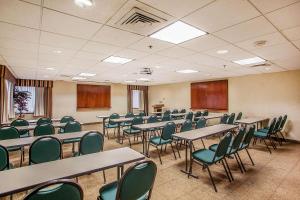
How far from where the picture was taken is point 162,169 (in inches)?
147

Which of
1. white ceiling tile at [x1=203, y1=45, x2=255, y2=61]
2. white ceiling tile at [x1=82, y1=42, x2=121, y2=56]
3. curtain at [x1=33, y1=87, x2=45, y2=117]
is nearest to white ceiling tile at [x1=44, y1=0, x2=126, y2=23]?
white ceiling tile at [x1=82, y1=42, x2=121, y2=56]

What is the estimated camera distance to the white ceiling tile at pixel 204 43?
3006 mm

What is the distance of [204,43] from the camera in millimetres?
3273

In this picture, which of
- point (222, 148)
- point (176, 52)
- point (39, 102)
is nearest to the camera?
point (222, 148)

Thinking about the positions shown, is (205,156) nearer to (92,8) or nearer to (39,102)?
(92,8)

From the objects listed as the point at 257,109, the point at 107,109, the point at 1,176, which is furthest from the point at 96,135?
the point at 107,109

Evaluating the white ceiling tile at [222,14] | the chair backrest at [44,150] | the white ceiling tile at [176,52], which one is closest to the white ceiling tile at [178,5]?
the white ceiling tile at [222,14]

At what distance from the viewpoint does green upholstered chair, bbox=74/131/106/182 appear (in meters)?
2.98

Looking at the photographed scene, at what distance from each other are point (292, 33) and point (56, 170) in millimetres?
3982

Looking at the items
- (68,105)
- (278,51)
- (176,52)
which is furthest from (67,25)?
(68,105)

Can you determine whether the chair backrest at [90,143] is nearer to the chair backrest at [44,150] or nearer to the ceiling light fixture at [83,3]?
the chair backrest at [44,150]

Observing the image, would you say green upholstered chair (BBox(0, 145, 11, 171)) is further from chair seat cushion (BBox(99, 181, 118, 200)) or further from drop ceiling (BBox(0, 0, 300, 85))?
drop ceiling (BBox(0, 0, 300, 85))

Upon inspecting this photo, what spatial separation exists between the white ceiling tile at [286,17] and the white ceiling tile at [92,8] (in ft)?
6.32

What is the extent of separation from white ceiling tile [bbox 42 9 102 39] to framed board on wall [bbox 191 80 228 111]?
736 centimetres
